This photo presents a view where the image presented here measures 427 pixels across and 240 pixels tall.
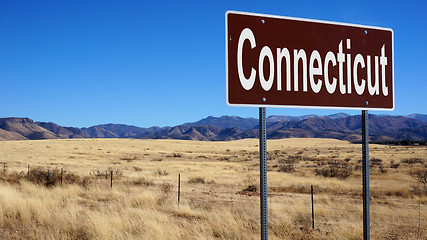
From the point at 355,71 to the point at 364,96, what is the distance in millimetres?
307

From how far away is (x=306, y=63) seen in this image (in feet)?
12.0

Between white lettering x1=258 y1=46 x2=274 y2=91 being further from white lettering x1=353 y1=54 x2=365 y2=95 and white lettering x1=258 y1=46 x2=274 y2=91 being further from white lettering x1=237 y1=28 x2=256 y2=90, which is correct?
white lettering x1=353 y1=54 x2=365 y2=95

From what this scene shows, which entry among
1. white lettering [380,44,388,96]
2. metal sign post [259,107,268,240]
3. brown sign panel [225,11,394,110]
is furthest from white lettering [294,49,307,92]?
white lettering [380,44,388,96]

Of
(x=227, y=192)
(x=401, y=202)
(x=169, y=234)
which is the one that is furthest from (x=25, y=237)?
(x=401, y=202)

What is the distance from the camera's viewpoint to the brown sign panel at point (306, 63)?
3346 mm

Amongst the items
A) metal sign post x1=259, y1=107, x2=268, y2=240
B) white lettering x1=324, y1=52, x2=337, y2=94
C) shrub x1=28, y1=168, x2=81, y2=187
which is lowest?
shrub x1=28, y1=168, x2=81, y2=187

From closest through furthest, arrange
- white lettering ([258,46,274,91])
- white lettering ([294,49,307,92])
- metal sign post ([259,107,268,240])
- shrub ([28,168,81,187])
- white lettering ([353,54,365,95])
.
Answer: metal sign post ([259,107,268,240]), white lettering ([258,46,274,91]), white lettering ([294,49,307,92]), white lettering ([353,54,365,95]), shrub ([28,168,81,187])

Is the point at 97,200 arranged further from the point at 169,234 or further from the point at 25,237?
the point at 169,234

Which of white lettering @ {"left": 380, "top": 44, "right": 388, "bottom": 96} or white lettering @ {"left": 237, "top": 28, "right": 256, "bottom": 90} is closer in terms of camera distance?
white lettering @ {"left": 237, "top": 28, "right": 256, "bottom": 90}

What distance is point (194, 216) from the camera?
11.2m

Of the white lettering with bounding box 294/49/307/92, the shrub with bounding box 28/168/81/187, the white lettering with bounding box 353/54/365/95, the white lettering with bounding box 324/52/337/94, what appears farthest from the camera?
the shrub with bounding box 28/168/81/187

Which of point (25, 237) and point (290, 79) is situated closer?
point (290, 79)

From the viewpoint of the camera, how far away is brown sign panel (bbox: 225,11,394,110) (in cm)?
335

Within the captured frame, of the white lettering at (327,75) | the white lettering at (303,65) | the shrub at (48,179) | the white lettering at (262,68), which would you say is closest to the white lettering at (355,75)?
the white lettering at (327,75)
